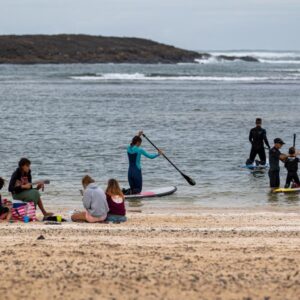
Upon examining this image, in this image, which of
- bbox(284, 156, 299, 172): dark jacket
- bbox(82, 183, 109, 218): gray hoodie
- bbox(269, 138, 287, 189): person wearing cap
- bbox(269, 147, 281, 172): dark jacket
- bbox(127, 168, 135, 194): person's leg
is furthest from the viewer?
bbox(269, 147, 281, 172): dark jacket

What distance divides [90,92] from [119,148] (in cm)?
3465

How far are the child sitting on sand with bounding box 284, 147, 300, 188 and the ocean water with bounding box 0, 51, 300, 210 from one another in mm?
548

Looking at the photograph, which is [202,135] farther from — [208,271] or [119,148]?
[208,271]

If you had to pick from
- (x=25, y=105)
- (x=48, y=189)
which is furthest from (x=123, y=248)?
(x=25, y=105)

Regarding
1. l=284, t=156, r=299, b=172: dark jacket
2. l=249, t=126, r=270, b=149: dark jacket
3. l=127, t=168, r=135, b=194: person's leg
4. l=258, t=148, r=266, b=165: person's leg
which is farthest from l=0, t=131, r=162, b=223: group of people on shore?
l=258, t=148, r=266, b=165: person's leg

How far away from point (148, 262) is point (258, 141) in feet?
43.0

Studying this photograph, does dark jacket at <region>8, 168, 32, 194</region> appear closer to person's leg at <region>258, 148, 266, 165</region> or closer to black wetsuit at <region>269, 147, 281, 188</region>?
black wetsuit at <region>269, 147, 281, 188</region>

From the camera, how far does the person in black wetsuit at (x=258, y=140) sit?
72.9 ft

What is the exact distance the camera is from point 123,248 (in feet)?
34.6

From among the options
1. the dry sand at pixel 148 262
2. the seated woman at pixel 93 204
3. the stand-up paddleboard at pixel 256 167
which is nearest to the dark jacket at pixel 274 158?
the stand-up paddleboard at pixel 256 167

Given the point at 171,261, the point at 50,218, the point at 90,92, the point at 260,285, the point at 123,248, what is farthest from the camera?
the point at 90,92

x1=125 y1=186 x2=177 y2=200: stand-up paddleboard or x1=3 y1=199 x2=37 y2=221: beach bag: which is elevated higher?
x1=3 y1=199 x2=37 y2=221: beach bag

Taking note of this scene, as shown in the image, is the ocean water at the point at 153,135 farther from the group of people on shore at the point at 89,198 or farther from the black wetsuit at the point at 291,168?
the group of people on shore at the point at 89,198

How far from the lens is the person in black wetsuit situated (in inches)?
875
